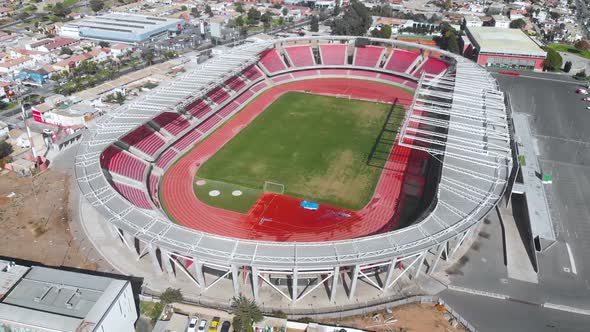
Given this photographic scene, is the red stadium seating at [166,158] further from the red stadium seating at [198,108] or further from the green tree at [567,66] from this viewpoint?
the green tree at [567,66]

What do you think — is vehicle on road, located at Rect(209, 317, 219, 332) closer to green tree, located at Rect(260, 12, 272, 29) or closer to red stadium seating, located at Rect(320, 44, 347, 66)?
red stadium seating, located at Rect(320, 44, 347, 66)

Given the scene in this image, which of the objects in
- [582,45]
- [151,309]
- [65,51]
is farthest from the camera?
[582,45]

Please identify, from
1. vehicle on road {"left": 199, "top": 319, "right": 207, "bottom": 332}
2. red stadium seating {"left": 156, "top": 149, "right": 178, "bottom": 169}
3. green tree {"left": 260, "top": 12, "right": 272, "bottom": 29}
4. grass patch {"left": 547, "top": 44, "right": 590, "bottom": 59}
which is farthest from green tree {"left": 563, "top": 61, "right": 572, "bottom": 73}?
vehicle on road {"left": 199, "top": 319, "right": 207, "bottom": 332}

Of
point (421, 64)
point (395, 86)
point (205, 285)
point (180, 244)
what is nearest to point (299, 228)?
point (205, 285)

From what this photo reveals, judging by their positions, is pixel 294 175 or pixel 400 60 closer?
pixel 294 175

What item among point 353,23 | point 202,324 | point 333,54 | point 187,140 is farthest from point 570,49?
point 202,324

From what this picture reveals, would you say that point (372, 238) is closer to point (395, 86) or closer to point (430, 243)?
point (430, 243)

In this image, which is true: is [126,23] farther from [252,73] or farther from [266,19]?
[252,73]
